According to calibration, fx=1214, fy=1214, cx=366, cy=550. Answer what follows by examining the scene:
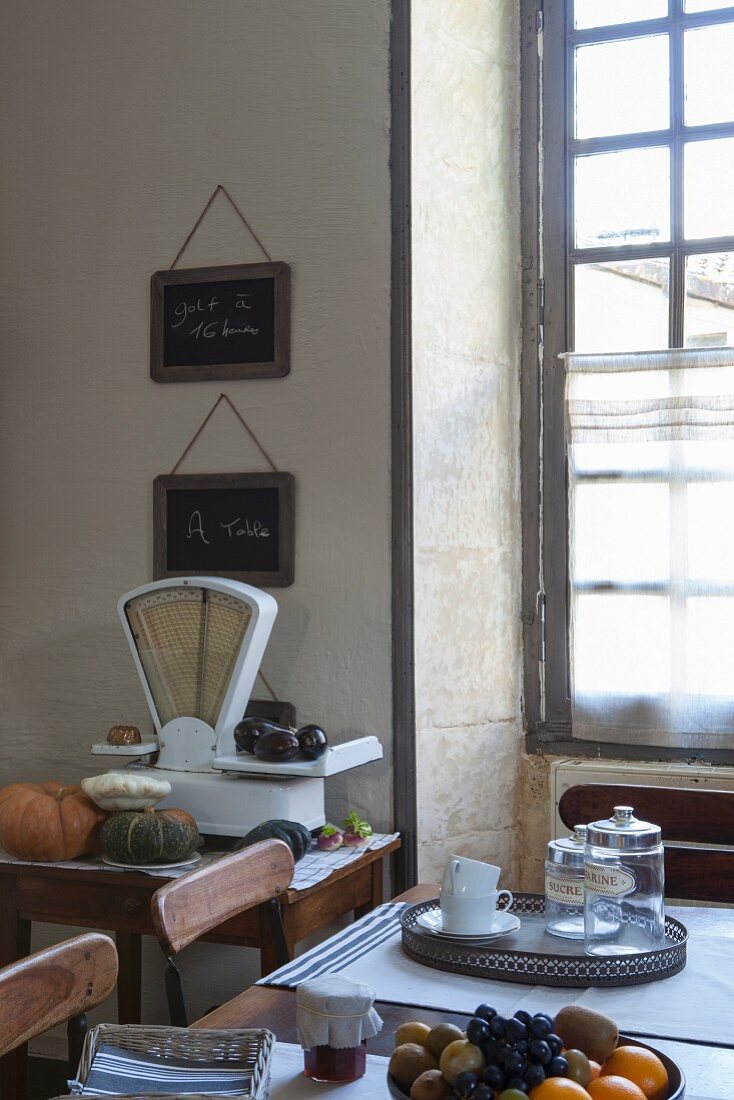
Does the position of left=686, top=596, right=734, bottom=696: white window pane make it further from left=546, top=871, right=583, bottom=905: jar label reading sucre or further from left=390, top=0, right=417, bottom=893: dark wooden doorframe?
left=546, top=871, right=583, bottom=905: jar label reading sucre

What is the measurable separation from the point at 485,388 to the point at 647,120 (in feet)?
2.64

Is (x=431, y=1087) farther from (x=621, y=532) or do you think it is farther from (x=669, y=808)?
(x=621, y=532)

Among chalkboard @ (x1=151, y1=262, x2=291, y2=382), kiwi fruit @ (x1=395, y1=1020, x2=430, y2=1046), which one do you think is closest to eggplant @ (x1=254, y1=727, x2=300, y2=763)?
chalkboard @ (x1=151, y1=262, x2=291, y2=382)

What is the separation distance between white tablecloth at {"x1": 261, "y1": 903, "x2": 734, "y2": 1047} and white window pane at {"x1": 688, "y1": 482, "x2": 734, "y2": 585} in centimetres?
127

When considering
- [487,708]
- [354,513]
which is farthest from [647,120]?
[487,708]

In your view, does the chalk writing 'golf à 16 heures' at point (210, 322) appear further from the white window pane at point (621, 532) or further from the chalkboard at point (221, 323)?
the white window pane at point (621, 532)

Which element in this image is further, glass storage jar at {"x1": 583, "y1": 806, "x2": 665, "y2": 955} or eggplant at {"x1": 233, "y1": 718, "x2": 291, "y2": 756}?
eggplant at {"x1": 233, "y1": 718, "x2": 291, "y2": 756}

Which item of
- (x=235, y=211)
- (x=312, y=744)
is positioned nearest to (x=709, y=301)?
(x=235, y=211)

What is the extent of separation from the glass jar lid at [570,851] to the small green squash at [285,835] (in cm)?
62

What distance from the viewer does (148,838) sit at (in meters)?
2.25

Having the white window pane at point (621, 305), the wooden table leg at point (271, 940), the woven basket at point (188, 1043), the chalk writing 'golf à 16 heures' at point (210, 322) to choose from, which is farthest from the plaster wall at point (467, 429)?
the woven basket at point (188, 1043)

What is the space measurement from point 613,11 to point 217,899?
2439 millimetres

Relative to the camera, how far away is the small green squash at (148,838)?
88.8 inches

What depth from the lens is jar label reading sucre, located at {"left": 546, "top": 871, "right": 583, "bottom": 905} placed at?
178 cm
